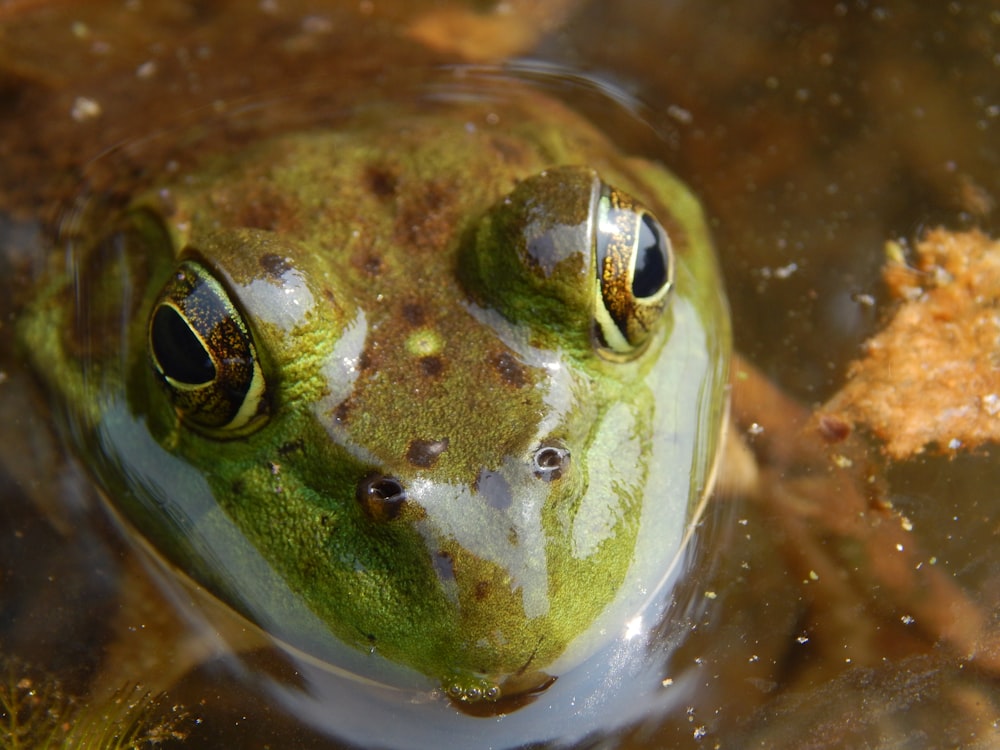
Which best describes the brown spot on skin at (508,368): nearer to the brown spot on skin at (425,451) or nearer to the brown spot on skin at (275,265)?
the brown spot on skin at (425,451)

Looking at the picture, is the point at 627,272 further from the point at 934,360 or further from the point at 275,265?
the point at 934,360

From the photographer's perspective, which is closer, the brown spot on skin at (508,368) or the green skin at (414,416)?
the green skin at (414,416)

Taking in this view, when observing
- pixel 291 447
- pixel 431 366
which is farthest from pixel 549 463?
pixel 291 447

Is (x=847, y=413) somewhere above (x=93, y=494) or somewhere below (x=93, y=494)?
above

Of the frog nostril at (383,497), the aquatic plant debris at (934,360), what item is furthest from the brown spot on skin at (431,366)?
the aquatic plant debris at (934,360)

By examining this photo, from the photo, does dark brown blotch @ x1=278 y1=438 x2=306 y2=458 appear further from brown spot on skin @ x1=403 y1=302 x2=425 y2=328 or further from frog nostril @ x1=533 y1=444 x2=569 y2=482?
frog nostril @ x1=533 y1=444 x2=569 y2=482

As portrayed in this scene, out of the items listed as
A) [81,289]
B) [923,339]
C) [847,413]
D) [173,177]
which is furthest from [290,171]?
[923,339]

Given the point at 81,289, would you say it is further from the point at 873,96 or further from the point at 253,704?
the point at 873,96

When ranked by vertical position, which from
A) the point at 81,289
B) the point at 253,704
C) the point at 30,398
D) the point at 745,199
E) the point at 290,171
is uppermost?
the point at 290,171
